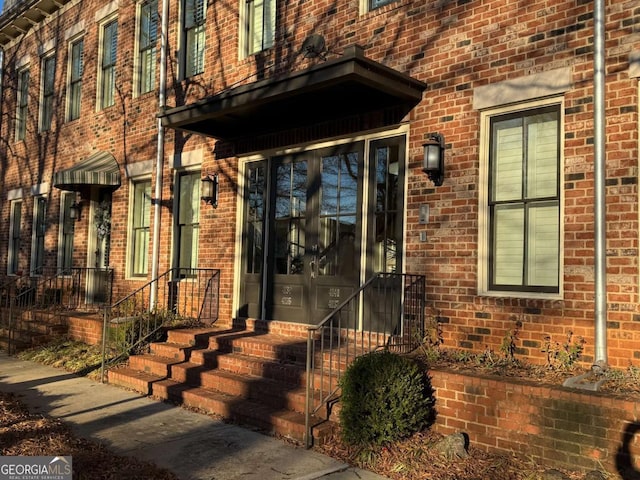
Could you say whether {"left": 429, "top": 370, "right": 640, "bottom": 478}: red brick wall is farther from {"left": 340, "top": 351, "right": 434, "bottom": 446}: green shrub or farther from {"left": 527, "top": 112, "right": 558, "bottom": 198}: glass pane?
{"left": 527, "top": 112, "right": 558, "bottom": 198}: glass pane

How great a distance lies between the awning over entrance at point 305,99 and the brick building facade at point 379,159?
3 centimetres

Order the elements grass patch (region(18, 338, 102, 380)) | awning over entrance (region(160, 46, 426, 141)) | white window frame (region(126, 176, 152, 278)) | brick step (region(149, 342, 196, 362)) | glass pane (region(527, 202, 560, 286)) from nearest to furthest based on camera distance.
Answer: glass pane (region(527, 202, 560, 286)) < awning over entrance (region(160, 46, 426, 141)) < brick step (region(149, 342, 196, 362)) < grass patch (region(18, 338, 102, 380)) < white window frame (region(126, 176, 152, 278))

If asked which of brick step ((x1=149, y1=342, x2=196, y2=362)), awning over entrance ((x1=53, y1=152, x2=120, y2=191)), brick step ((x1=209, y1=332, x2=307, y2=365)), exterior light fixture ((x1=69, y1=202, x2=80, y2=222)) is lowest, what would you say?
brick step ((x1=149, y1=342, x2=196, y2=362))

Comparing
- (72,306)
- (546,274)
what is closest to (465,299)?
(546,274)

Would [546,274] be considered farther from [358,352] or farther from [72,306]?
[72,306]

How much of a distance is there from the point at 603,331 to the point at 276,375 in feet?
10.6

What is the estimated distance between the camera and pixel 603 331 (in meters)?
4.91

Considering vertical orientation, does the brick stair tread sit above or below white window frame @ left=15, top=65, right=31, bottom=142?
below

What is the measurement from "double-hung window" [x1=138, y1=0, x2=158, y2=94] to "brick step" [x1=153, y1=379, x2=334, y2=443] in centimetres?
624

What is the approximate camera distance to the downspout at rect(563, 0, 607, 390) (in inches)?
194

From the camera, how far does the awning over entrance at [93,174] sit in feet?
35.8

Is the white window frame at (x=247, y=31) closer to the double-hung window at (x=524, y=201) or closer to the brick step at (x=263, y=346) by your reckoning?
the brick step at (x=263, y=346)

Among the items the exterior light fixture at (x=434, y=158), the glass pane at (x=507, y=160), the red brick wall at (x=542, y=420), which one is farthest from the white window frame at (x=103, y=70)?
the red brick wall at (x=542, y=420)

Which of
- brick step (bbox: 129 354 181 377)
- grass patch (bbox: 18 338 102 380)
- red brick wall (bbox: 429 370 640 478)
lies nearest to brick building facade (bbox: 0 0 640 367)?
red brick wall (bbox: 429 370 640 478)
